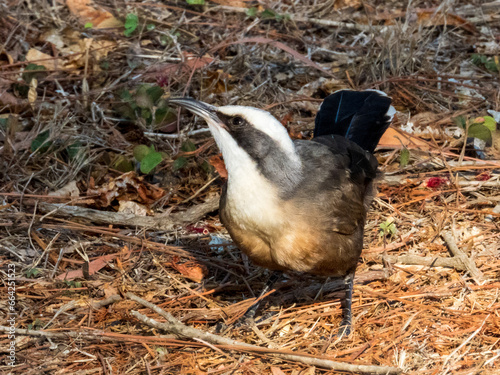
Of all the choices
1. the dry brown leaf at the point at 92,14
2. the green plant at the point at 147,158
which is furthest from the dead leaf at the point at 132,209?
the dry brown leaf at the point at 92,14

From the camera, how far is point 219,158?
18.8ft

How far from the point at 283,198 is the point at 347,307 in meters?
1.16

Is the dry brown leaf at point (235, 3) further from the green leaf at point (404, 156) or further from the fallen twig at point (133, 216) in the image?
the fallen twig at point (133, 216)

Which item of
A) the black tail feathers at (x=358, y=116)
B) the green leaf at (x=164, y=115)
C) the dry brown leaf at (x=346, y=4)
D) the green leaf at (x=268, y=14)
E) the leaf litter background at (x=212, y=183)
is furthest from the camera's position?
the dry brown leaf at (x=346, y=4)

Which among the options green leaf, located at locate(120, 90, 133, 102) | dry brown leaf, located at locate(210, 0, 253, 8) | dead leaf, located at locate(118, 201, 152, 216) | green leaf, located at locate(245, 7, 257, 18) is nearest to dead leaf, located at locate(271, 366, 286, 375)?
dead leaf, located at locate(118, 201, 152, 216)

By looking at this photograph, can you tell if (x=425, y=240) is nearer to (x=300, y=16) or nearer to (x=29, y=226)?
(x=29, y=226)

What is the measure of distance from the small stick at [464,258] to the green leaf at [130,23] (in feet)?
15.0

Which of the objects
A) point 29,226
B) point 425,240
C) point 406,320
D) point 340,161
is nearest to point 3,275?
point 29,226

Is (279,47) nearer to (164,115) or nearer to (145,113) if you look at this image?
(164,115)

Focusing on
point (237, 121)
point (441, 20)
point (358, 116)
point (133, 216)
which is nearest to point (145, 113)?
point (133, 216)

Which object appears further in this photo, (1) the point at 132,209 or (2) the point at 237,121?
(1) the point at 132,209

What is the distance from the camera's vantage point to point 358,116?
524 centimetres

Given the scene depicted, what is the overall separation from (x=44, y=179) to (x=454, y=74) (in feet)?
15.9

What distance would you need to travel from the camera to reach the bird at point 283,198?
155 inches
